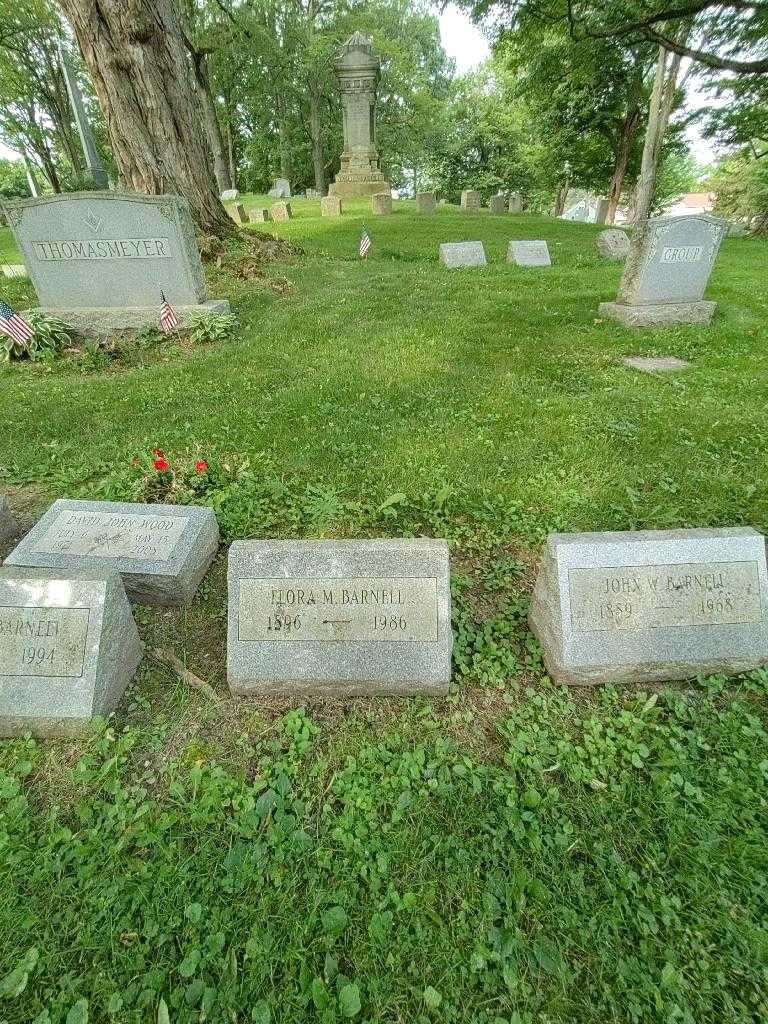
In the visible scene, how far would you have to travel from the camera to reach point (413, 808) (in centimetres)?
211

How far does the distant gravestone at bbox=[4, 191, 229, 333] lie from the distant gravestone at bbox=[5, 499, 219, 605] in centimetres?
520

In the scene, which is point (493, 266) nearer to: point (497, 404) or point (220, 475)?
point (497, 404)

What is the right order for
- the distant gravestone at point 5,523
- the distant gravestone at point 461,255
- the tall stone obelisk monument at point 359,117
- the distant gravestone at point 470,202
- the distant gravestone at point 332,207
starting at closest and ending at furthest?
the distant gravestone at point 5,523 < the distant gravestone at point 461,255 < the distant gravestone at point 332,207 < the distant gravestone at point 470,202 < the tall stone obelisk monument at point 359,117

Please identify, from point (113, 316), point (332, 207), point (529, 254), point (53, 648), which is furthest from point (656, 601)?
point (332, 207)

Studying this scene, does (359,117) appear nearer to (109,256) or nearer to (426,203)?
(426,203)

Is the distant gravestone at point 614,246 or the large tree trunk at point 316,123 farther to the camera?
the large tree trunk at point 316,123

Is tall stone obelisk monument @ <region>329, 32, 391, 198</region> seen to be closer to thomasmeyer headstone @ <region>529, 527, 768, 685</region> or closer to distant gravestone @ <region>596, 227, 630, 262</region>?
distant gravestone @ <region>596, 227, 630, 262</region>

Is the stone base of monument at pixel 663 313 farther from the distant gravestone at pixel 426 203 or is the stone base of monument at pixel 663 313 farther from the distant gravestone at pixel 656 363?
the distant gravestone at pixel 426 203

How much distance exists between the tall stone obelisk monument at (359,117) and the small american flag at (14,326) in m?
19.3

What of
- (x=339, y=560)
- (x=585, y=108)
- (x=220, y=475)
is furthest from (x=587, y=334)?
(x=585, y=108)

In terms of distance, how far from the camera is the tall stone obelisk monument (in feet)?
67.9

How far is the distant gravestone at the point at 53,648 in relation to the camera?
2.35 meters

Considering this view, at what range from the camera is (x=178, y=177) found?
8680 millimetres

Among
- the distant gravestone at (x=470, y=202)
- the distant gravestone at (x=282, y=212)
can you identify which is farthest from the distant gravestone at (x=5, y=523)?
the distant gravestone at (x=470, y=202)
